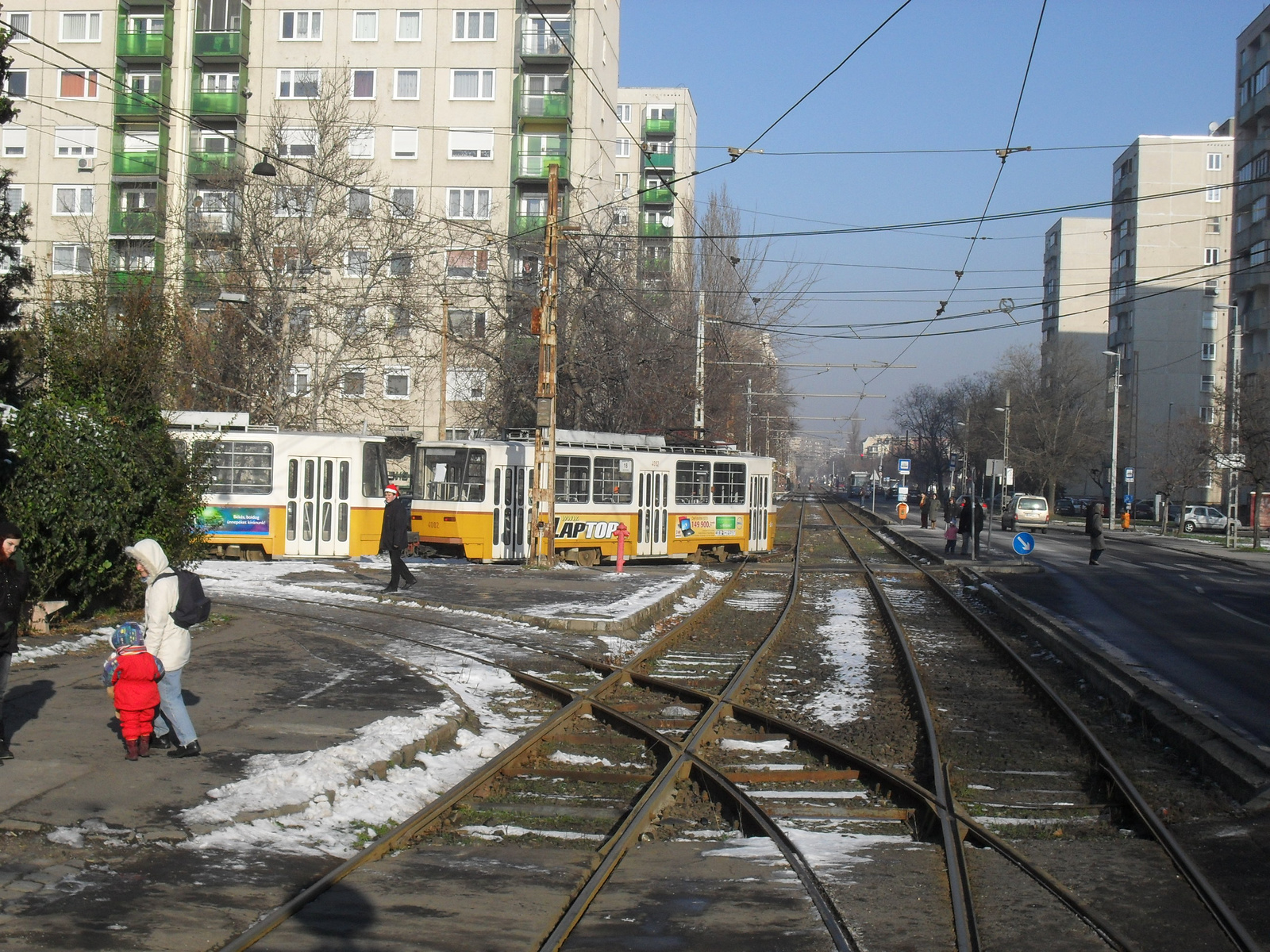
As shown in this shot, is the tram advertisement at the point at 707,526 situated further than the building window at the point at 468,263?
No

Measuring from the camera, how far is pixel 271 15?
4878cm

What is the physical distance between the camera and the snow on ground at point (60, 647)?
11016 millimetres

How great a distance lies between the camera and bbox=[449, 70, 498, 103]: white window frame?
48.9m

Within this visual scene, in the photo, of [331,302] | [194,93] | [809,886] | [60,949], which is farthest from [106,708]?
[194,93]

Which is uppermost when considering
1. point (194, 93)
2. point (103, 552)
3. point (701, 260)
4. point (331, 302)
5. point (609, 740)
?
point (194, 93)

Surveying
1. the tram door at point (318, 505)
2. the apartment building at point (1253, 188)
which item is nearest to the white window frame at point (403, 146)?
the tram door at point (318, 505)

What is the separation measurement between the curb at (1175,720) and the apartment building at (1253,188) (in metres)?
52.5

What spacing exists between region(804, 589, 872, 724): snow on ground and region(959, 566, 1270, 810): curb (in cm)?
239

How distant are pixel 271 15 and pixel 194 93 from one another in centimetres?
450

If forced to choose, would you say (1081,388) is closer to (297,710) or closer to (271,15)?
(271,15)

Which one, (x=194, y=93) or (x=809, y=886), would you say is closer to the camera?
(x=809, y=886)

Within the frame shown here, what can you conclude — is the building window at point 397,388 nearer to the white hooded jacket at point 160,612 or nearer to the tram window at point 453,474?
the tram window at point 453,474

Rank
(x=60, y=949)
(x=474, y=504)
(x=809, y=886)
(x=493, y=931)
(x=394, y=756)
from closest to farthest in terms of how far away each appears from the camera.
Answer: (x=60, y=949) → (x=493, y=931) → (x=809, y=886) → (x=394, y=756) → (x=474, y=504)

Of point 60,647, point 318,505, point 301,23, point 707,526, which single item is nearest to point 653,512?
point 707,526
